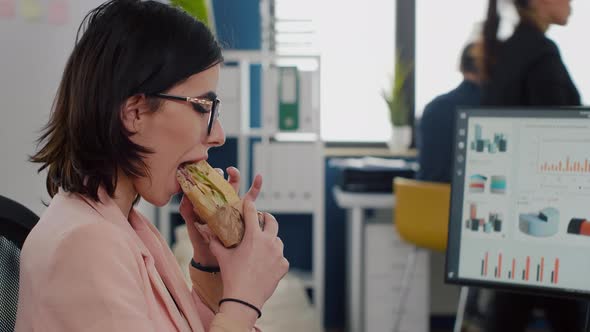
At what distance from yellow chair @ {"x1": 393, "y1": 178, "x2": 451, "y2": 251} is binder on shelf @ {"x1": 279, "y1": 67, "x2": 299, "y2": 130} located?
0.61 meters

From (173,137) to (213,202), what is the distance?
16cm

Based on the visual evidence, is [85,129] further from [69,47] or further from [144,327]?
[69,47]

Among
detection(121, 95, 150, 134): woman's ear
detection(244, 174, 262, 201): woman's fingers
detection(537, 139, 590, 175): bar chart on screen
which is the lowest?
detection(244, 174, 262, 201): woman's fingers

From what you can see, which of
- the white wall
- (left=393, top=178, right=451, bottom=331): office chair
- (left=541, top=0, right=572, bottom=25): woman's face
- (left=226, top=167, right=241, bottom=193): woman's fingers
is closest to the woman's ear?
(left=226, top=167, right=241, bottom=193): woman's fingers

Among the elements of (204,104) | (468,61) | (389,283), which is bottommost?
(389,283)

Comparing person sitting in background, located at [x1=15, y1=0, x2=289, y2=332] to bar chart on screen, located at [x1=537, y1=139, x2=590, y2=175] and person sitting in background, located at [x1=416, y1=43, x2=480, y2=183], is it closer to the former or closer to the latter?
bar chart on screen, located at [x1=537, y1=139, x2=590, y2=175]

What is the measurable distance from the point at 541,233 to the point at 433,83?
2791mm

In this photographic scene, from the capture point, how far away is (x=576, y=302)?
2162mm

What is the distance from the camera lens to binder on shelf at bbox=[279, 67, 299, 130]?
10.7ft

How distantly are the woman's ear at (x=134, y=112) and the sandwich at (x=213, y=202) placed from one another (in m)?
0.11

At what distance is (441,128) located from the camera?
2.88 m

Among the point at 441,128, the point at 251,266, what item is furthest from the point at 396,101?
the point at 251,266

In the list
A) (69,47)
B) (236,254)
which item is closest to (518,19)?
(69,47)

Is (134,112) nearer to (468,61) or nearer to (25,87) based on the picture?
(25,87)
